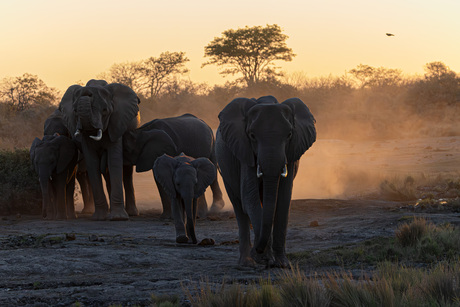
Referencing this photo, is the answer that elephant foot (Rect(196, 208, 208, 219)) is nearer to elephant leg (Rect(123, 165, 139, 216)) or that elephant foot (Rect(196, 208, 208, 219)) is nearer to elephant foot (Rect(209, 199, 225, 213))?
elephant leg (Rect(123, 165, 139, 216))

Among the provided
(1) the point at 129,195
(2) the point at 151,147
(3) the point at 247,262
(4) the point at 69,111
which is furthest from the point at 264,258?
(1) the point at 129,195

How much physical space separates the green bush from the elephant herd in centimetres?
109

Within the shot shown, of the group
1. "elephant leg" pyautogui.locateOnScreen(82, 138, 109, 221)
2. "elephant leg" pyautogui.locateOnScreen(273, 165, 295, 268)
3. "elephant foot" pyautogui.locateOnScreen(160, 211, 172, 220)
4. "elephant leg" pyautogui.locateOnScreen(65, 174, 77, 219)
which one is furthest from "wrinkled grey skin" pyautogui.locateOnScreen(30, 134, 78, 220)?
"elephant leg" pyautogui.locateOnScreen(273, 165, 295, 268)

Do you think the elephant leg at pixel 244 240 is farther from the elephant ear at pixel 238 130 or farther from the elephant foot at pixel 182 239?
the elephant foot at pixel 182 239

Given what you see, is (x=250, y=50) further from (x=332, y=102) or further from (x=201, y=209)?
(x=201, y=209)

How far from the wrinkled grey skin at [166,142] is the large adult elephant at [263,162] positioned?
852cm

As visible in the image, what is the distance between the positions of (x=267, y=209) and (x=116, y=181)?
9.51 metres

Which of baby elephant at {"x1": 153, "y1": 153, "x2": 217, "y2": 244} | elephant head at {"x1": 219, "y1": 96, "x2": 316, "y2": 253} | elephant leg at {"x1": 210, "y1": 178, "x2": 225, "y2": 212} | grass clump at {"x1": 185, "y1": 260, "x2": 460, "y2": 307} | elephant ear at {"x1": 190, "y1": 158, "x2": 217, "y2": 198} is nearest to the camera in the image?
grass clump at {"x1": 185, "y1": 260, "x2": 460, "y2": 307}

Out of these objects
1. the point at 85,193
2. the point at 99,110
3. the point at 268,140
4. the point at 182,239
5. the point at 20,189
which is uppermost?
the point at 99,110

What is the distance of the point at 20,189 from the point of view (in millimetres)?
18734

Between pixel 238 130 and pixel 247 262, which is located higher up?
pixel 238 130

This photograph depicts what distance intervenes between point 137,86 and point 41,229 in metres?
39.4

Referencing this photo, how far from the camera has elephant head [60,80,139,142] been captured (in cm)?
1639

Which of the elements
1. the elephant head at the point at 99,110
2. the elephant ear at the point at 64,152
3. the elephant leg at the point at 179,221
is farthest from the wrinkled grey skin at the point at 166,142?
the elephant leg at the point at 179,221
